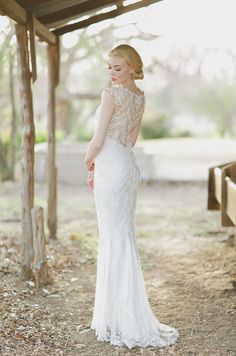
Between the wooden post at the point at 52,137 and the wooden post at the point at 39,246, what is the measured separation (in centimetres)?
209

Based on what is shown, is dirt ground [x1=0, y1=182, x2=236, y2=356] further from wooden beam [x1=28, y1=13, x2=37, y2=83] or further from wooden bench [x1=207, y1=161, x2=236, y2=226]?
wooden beam [x1=28, y1=13, x2=37, y2=83]

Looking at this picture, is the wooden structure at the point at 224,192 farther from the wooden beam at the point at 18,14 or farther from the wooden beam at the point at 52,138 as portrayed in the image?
the wooden beam at the point at 18,14

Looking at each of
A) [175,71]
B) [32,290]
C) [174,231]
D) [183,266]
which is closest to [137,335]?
[32,290]

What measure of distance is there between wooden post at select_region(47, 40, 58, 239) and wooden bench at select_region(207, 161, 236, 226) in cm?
222

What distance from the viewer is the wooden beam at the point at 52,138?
8258 mm

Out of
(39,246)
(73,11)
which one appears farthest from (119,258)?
(73,11)

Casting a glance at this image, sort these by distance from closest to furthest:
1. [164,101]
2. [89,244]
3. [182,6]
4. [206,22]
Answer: [89,244] < [182,6] < [206,22] < [164,101]

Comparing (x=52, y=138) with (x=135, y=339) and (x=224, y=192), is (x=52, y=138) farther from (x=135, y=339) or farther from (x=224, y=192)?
(x=135, y=339)

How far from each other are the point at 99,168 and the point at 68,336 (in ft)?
4.77

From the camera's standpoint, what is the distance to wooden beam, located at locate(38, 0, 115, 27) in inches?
268

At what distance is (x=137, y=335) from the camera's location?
4.73m

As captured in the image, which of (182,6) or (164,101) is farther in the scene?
(164,101)

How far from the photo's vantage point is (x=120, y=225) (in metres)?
4.75

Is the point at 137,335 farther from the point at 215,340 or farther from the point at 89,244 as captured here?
the point at 89,244
